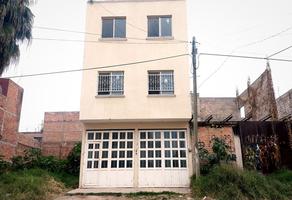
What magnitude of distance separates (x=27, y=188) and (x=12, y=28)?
23.4 feet

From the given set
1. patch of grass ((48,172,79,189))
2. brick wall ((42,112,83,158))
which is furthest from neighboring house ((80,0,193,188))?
brick wall ((42,112,83,158))

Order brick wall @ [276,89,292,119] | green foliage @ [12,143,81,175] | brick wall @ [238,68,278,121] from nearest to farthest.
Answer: green foliage @ [12,143,81,175] → brick wall @ [238,68,278,121] → brick wall @ [276,89,292,119]

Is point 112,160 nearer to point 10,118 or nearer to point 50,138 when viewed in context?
point 10,118

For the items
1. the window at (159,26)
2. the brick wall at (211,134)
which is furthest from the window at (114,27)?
the brick wall at (211,134)

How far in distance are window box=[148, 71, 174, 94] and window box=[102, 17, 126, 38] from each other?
2.79m

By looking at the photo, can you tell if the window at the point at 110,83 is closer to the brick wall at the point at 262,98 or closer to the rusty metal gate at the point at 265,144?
the rusty metal gate at the point at 265,144

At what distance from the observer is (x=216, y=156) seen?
14.0 metres

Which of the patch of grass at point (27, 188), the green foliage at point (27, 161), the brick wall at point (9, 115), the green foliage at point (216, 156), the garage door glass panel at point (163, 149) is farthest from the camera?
the brick wall at point (9, 115)

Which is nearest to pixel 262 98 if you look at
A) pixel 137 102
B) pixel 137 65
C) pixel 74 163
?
pixel 137 65

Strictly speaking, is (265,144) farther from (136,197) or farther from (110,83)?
(110,83)

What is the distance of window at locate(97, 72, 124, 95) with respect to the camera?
48.3 feet

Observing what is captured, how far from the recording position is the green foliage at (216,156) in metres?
13.8

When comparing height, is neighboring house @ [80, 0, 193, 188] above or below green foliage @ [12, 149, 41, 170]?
above

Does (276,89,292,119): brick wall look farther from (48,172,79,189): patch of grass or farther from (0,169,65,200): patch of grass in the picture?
(0,169,65,200): patch of grass
